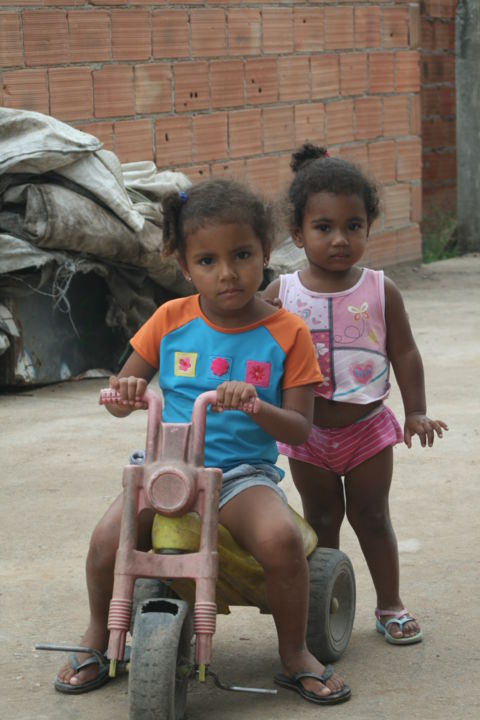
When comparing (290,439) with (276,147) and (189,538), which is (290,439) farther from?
(276,147)

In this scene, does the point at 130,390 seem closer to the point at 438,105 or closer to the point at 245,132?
the point at 245,132

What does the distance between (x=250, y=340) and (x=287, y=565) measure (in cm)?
55

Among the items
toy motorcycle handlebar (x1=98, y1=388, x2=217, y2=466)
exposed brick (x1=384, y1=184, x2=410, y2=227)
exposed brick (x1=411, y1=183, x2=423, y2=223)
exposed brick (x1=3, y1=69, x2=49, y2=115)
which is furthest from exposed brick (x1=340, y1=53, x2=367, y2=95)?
toy motorcycle handlebar (x1=98, y1=388, x2=217, y2=466)

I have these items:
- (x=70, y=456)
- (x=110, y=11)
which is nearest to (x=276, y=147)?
(x=110, y=11)

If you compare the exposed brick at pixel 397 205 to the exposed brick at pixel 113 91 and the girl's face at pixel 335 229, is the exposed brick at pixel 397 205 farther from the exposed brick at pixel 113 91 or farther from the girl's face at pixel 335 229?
the girl's face at pixel 335 229

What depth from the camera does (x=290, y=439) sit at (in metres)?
2.95

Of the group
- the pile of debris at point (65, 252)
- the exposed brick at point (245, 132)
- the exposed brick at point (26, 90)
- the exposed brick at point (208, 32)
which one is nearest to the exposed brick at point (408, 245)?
the exposed brick at point (245, 132)

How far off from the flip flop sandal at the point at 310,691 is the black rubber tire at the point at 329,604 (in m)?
0.12

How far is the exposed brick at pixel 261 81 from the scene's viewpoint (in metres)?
9.18

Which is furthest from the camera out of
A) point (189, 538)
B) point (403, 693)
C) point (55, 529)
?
point (55, 529)

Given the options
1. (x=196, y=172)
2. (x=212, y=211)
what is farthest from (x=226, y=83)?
(x=212, y=211)

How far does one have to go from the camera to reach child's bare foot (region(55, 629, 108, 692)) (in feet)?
9.93

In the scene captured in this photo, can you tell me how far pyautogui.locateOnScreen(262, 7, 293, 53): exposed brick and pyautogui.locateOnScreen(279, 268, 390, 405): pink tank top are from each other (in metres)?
6.27

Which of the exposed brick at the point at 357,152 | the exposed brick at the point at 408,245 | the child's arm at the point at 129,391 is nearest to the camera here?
the child's arm at the point at 129,391
